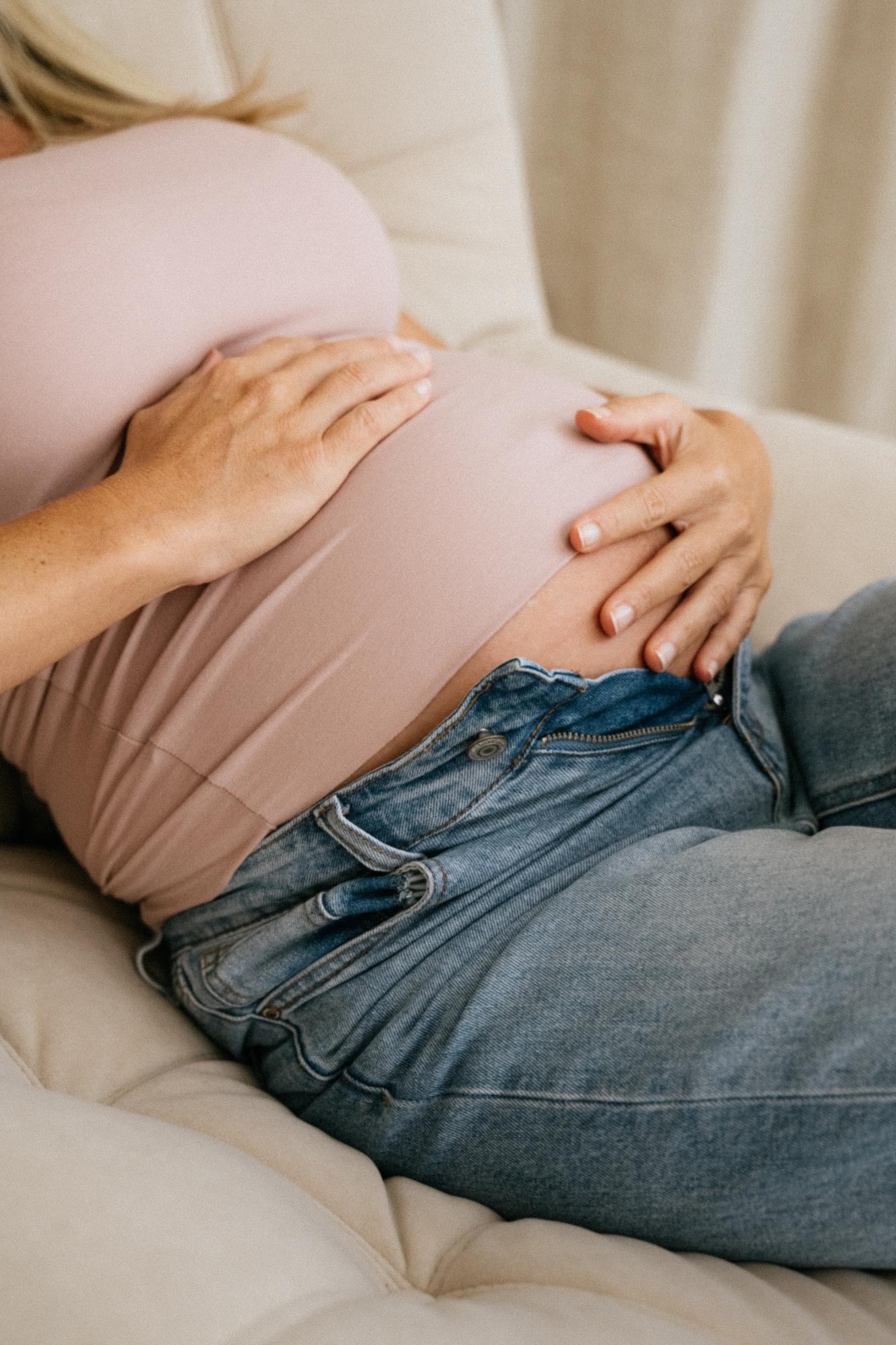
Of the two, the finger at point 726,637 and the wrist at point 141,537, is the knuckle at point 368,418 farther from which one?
the finger at point 726,637

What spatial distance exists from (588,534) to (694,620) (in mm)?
110

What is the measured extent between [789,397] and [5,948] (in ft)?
6.16

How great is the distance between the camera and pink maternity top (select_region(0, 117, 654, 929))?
0.64 metres

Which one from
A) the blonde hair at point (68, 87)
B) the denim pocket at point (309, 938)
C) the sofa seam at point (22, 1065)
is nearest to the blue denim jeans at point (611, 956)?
the denim pocket at point (309, 938)

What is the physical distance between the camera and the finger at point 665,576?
682 millimetres

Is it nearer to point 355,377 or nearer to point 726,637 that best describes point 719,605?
point 726,637

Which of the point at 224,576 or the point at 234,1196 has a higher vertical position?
the point at 224,576

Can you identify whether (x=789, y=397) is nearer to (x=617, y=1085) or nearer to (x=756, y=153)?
(x=756, y=153)

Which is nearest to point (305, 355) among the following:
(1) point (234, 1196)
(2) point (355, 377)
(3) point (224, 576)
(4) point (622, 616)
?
(2) point (355, 377)

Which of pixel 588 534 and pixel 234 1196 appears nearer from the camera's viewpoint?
pixel 234 1196

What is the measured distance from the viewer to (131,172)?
0.76m

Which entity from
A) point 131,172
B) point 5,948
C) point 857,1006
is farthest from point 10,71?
point 857,1006

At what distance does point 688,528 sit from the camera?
75cm

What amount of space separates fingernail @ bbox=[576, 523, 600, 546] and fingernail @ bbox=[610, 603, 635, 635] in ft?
0.15
